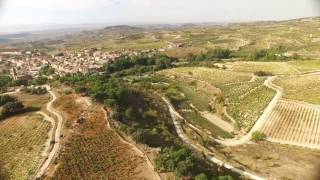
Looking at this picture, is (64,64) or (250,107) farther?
(64,64)

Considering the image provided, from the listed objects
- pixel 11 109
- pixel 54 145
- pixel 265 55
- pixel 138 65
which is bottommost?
pixel 138 65

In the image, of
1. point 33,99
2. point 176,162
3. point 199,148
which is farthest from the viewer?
point 33,99

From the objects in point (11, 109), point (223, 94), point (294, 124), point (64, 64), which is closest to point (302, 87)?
point (223, 94)

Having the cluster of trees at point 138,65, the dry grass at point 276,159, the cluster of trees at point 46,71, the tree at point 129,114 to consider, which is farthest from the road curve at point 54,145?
the cluster of trees at point 46,71

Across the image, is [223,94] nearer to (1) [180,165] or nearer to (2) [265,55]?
(1) [180,165]

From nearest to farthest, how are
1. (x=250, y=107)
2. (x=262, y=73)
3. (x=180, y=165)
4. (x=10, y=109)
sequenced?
(x=180, y=165), (x=10, y=109), (x=250, y=107), (x=262, y=73)

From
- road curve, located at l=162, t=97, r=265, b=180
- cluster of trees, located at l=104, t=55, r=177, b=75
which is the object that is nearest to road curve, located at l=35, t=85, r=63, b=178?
road curve, located at l=162, t=97, r=265, b=180

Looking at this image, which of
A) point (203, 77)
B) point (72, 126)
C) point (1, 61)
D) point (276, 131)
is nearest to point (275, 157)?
point (276, 131)

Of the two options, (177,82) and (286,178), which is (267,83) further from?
(286,178)
